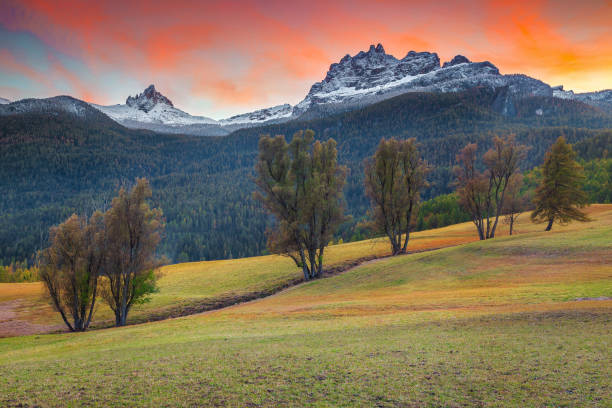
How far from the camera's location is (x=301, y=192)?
146 ft

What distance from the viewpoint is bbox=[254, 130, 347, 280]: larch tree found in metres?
43.6

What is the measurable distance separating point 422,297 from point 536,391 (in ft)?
56.9

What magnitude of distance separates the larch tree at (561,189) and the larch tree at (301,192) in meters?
29.8

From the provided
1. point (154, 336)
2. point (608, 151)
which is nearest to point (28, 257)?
point (154, 336)

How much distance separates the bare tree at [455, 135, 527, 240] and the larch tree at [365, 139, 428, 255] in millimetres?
7653

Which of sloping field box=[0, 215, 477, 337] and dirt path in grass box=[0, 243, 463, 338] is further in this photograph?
sloping field box=[0, 215, 477, 337]

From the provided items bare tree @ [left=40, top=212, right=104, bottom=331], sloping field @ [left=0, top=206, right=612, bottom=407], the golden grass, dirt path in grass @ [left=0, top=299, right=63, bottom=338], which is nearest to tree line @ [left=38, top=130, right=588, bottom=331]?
bare tree @ [left=40, top=212, right=104, bottom=331]

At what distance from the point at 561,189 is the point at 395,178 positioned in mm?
23130

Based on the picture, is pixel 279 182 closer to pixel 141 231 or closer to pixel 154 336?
pixel 141 231

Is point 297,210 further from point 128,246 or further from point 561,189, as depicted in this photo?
point 561,189

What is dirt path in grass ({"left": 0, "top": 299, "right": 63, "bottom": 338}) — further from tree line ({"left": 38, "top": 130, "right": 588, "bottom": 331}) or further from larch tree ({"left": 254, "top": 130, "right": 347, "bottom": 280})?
larch tree ({"left": 254, "top": 130, "right": 347, "bottom": 280})

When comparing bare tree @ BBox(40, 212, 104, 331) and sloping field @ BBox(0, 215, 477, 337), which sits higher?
bare tree @ BBox(40, 212, 104, 331)

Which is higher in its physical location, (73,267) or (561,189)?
(561,189)

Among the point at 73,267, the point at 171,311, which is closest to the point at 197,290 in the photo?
the point at 171,311
